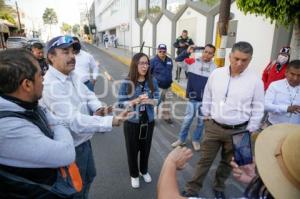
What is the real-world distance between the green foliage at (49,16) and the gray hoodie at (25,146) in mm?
115389

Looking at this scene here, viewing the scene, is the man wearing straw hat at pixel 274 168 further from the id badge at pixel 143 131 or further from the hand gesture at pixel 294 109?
the hand gesture at pixel 294 109

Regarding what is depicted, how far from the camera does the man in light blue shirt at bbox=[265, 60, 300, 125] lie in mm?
2979

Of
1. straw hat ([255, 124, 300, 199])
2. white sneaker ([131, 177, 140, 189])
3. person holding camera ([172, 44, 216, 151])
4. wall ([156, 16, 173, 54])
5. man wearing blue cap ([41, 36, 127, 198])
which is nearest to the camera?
straw hat ([255, 124, 300, 199])

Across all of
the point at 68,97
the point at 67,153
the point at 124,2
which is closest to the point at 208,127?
the point at 68,97

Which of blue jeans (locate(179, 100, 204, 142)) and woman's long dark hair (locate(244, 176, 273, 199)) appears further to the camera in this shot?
blue jeans (locate(179, 100, 204, 142))

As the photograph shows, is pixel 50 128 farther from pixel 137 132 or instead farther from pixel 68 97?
pixel 137 132

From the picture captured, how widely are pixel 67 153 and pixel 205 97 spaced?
2.02 metres

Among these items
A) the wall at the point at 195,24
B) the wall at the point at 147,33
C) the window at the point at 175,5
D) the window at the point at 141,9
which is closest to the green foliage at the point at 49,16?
the window at the point at 141,9

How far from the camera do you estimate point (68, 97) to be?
2.11 meters

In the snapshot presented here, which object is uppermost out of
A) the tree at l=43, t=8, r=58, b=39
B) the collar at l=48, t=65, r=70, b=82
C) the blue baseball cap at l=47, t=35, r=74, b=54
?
the tree at l=43, t=8, r=58, b=39

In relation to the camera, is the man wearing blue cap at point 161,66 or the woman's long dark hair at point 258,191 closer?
the woman's long dark hair at point 258,191

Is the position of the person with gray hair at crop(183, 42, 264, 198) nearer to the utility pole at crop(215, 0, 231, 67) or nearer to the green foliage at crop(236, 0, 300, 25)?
the green foliage at crop(236, 0, 300, 25)

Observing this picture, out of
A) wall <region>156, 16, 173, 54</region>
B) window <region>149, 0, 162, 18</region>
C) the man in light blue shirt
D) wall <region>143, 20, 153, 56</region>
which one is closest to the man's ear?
the man in light blue shirt

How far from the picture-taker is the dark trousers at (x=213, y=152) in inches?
111
